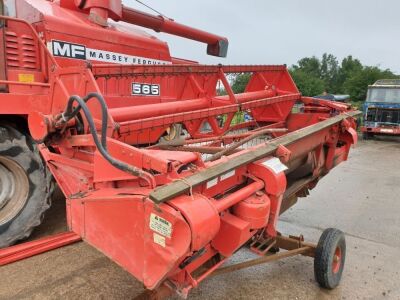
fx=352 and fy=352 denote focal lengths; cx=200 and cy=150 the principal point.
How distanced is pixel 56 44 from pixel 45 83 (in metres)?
0.39

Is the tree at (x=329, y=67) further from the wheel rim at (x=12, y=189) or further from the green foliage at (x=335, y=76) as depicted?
the wheel rim at (x=12, y=189)

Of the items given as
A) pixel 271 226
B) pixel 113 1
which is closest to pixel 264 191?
pixel 271 226

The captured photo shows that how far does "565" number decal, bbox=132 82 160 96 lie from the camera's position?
3668 millimetres

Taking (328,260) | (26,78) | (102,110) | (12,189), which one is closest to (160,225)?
(102,110)

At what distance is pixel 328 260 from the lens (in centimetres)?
259

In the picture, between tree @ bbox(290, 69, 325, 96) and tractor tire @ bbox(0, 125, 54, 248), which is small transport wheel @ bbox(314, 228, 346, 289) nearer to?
tractor tire @ bbox(0, 125, 54, 248)

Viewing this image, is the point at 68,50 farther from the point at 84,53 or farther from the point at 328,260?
the point at 328,260

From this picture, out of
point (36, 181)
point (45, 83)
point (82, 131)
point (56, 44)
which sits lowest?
point (36, 181)

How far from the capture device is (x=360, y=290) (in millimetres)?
2738

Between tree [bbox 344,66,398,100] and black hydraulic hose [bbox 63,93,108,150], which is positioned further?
tree [bbox 344,66,398,100]

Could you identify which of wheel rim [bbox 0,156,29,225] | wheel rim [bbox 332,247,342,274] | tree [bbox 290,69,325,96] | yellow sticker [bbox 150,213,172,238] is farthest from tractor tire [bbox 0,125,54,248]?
tree [bbox 290,69,325,96]

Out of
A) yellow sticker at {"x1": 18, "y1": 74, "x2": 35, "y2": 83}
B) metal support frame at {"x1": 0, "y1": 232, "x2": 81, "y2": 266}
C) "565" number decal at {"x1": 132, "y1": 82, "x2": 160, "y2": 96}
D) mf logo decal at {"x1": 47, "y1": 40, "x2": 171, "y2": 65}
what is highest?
mf logo decal at {"x1": 47, "y1": 40, "x2": 171, "y2": 65}

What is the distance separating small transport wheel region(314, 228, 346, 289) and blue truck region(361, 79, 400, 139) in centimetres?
1229

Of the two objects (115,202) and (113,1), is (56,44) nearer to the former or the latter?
(113,1)
